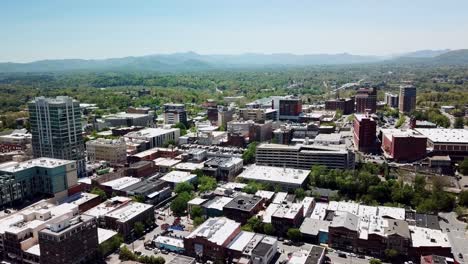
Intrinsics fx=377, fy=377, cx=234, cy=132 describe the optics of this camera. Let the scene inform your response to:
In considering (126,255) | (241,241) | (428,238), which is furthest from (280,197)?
(126,255)

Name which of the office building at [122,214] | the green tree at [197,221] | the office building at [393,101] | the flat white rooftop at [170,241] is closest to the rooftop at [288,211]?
the green tree at [197,221]

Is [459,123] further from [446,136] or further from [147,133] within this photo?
[147,133]

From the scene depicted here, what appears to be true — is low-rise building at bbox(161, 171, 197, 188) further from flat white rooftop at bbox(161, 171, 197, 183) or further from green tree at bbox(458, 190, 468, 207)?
green tree at bbox(458, 190, 468, 207)

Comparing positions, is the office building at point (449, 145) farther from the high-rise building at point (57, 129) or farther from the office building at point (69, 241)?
the high-rise building at point (57, 129)

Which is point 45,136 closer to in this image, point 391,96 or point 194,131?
point 194,131

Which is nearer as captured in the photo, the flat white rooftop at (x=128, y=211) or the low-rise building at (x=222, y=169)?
the flat white rooftop at (x=128, y=211)

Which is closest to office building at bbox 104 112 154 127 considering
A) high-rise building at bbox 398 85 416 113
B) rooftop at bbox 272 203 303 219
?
rooftop at bbox 272 203 303 219

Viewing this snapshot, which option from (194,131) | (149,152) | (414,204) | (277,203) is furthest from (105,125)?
(414,204)
